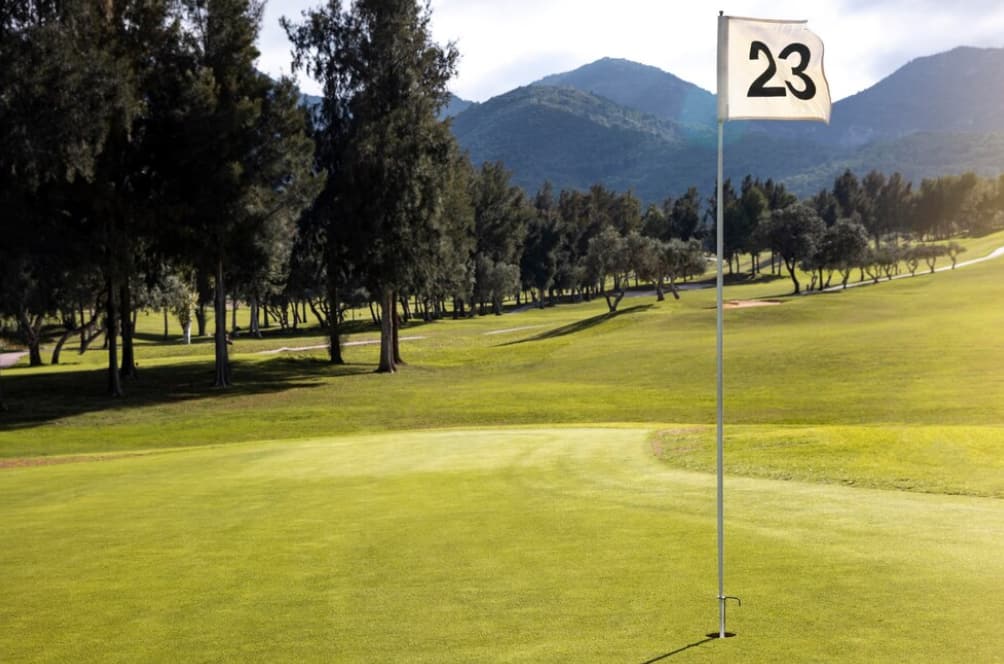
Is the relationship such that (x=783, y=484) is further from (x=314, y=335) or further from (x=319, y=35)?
(x=314, y=335)

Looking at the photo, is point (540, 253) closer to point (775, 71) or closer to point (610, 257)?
point (610, 257)

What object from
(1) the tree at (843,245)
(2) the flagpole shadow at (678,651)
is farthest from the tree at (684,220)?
(2) the flagpole shadow at (678,651)

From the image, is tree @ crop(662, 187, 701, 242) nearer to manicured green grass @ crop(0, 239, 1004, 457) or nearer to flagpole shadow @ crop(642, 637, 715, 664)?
manicured green grass @ crop(0, 239, 1004, 457)

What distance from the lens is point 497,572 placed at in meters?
10.7

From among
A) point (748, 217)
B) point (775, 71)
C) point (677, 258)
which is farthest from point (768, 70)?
point (748, 217)

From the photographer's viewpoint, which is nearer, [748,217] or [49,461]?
[49,461]

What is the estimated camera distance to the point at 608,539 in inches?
489

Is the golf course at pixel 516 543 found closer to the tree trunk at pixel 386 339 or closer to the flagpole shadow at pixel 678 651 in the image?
the flagpole shadow at pixel 678 651

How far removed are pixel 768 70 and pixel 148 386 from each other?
5003 cm

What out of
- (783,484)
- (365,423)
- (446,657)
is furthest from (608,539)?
(365,423)

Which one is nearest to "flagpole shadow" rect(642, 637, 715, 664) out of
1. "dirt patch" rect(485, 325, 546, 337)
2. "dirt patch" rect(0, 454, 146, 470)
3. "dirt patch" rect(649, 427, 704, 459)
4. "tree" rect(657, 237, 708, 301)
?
"dirt patch" rect(649, 427, 704, 459)

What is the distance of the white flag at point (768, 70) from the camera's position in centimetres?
984

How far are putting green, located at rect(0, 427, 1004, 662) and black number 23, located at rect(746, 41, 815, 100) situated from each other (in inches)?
229

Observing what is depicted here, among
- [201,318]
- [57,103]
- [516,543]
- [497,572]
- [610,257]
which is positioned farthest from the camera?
[201,318]
